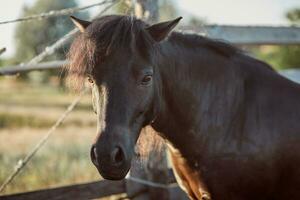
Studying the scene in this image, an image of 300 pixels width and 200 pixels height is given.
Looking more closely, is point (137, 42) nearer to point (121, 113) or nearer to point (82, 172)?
point (121, 113)

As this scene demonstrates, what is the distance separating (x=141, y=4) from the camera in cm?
473

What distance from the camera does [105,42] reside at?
119 inches

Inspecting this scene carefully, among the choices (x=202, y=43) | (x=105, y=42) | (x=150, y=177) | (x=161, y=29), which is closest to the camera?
(x=105, y=42)

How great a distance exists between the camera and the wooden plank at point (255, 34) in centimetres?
512

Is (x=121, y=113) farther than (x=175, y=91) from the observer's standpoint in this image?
No

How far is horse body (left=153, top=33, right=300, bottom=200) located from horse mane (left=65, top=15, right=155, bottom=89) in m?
0.39

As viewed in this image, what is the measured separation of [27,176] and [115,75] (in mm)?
Result: 5900

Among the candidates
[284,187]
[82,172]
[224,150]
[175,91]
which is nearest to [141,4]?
[175,91]

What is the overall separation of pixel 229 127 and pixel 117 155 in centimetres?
113

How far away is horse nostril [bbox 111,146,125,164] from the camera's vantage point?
279cm

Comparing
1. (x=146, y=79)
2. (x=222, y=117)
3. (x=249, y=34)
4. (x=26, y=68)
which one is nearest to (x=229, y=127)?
(x=222, y=117)

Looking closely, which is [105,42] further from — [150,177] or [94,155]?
[150,177]

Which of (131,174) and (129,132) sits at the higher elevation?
(129,132)

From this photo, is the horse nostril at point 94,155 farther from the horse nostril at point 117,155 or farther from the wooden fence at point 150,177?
the wooden fence at point 150,177
